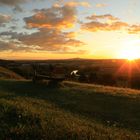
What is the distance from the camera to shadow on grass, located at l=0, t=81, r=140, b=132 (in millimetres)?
16717

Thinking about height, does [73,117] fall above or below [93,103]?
above

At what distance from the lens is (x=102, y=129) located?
→ 1306 centimetres

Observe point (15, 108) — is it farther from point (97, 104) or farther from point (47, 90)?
point (47, 90)

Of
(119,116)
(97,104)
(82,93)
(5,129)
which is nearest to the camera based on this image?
(5,129)

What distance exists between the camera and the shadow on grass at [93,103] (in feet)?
54.8

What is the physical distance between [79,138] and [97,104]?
10425 millimetres

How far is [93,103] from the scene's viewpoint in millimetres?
21469

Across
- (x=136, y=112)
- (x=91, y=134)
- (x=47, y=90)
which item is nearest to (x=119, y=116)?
(x=136, y=112)

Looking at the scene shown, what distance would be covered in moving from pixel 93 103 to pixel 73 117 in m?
6.39

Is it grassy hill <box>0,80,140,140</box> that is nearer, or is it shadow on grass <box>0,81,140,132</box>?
grassy hill <box>0,80,140,140</box>

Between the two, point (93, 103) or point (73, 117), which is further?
point (93, 103)

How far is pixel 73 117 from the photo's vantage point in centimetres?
1528

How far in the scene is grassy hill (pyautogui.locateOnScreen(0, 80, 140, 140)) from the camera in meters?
11.2

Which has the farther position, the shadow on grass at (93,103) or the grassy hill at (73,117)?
the shadow on grass at (93,103)
